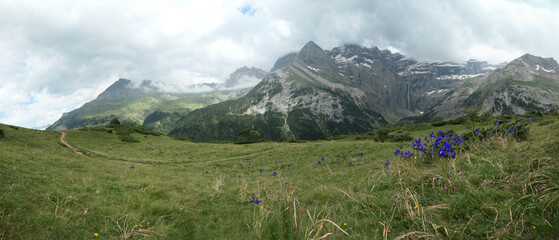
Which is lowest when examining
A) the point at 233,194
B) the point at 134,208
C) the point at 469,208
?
the point at 233,194

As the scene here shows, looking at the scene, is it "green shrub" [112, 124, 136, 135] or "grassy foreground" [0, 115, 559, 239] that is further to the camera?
"green shrub" [112, 124, 136, 135]

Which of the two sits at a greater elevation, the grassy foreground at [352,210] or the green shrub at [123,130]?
the green shrub at [123,130]

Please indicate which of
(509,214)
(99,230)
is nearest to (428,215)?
(509,214)

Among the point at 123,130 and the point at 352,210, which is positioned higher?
the point at 123,130

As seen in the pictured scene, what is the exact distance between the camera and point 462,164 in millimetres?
7250

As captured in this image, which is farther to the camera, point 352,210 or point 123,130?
point 123,130

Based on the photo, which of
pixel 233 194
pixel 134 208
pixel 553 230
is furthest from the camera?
pixel 233 194

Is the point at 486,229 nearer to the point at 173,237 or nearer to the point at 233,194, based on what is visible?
the point at 173,237

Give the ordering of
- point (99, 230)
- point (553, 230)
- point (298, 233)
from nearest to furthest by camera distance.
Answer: point (553, 230), point (298, 233), point (99, 230)

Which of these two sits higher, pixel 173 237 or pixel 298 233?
pixel 298 233

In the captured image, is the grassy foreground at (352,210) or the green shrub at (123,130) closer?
the grassy foreground at (352,210)

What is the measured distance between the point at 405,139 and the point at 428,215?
33.1 m

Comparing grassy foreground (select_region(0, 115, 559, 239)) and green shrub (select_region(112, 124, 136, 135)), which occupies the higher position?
green shrub (select_region(112, 124, 136, 135))

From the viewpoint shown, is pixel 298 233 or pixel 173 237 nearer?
pixel 298 233
